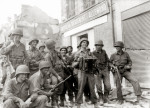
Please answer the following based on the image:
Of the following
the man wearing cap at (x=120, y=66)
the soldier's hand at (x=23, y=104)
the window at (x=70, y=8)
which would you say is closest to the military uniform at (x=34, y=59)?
the man wearing cap at (x=120, y=66)

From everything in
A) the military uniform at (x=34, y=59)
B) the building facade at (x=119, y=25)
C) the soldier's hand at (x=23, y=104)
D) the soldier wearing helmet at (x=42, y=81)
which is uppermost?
the building facade at (x=119, y=25)

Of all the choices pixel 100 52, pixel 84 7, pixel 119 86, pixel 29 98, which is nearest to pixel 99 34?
pixel 84 7

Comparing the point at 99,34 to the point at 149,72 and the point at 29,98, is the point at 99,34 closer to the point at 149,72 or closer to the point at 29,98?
the point at 149,72

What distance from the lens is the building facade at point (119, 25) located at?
29.5 ft

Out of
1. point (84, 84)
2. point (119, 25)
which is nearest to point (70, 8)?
point (119, 25)

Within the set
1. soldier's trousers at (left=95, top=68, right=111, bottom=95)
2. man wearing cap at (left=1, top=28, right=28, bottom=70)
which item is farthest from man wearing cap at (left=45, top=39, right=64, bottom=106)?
soldier's trousers at (left=95, top=68, right=111, bottom=95)

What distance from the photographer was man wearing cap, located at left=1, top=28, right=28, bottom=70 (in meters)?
6.56

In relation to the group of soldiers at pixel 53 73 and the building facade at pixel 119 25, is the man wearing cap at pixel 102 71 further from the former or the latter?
the building facade at pixel 119 25

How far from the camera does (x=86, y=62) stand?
6594mm

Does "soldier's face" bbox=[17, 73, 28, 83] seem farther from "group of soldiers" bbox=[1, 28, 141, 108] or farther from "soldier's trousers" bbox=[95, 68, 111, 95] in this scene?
"soldier's trousers" bbox=[95, 68, 111, 95]

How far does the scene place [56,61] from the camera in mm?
7004

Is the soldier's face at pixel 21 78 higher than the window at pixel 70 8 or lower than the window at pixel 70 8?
lower

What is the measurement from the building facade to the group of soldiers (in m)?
2.26

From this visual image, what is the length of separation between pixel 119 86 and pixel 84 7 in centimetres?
735
